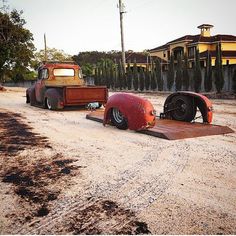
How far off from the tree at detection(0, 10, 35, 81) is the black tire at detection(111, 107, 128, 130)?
3184 cm

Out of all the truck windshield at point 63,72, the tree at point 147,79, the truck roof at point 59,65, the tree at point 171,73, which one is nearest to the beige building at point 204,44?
the tree at point 147,79

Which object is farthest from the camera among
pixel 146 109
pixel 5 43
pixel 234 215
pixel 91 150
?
pixel 5 43

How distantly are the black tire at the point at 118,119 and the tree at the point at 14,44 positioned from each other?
104 ft

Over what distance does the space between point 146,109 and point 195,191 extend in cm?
312

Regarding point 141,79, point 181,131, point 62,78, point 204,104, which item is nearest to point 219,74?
point 141,79

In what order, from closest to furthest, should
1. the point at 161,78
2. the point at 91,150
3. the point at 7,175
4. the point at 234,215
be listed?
1. the point at 234,215
2. the point at 7,175
3. the point at 91,150
4. the point at 161,78

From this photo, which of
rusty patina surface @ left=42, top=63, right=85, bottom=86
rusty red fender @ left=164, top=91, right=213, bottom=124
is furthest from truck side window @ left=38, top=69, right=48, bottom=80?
rusty red fender @ left=164, top=91, right=213, bottom=124

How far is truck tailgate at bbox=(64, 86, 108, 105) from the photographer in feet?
36.8

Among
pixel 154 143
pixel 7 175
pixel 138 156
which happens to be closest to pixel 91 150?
pixel 138 156

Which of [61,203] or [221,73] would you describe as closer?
[61,203]

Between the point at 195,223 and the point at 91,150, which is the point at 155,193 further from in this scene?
the point at 91,150

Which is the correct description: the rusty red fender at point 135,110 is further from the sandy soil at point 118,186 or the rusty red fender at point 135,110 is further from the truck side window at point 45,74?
the truck side window at point 45,74

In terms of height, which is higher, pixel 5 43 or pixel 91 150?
pixel 5 43

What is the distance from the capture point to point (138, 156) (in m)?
4.64
